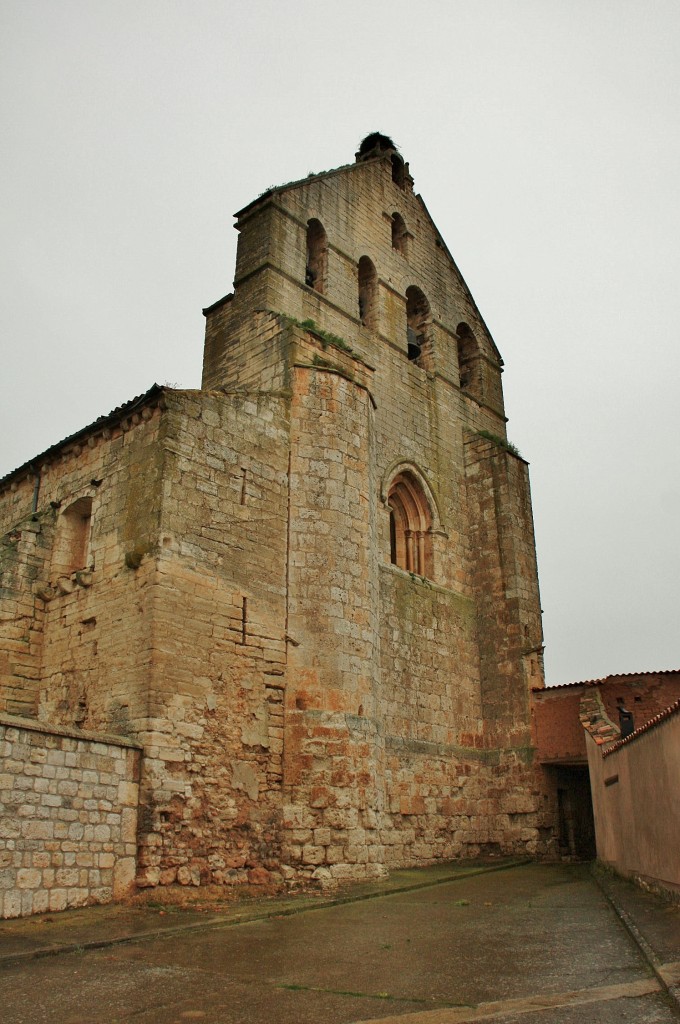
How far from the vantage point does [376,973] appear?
5.41m

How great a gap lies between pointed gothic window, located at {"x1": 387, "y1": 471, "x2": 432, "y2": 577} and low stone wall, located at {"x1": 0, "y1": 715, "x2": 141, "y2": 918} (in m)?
7.96

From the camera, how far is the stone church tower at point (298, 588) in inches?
390

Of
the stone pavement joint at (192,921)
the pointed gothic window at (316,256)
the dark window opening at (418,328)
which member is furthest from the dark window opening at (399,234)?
the stone pavement joint at (192,921)

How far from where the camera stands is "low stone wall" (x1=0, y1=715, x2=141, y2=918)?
7.57 metres

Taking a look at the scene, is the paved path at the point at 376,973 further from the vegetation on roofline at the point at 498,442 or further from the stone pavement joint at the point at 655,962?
the vegetation on roofline at the point at 498,442

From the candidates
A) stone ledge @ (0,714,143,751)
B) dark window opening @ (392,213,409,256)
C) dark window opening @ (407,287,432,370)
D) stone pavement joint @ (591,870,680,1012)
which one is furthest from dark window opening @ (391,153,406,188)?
stone pavement joint @ (591,870,680,1012)

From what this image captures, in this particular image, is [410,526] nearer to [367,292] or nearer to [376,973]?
[367,292]

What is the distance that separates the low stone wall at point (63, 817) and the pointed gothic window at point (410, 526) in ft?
26.1

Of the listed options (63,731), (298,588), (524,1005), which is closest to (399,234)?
(298,588)

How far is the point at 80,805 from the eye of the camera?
8.28 m

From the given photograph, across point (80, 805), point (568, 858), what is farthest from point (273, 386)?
point (568, 858)

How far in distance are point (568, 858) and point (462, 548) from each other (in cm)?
607

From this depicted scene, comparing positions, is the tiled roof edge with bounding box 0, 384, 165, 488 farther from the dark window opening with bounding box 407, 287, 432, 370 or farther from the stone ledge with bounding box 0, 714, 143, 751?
the dark window opening with bounding box 407, 287, 432, 370

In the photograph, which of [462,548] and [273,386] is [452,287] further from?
[273,386]
